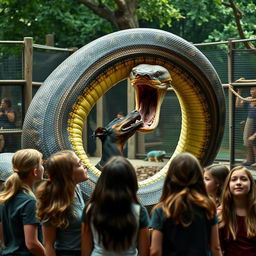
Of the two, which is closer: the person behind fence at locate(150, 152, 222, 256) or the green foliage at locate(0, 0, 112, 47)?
the person behind fence at locate(150, 152, 222, 256)

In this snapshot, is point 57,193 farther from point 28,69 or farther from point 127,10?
point 127,10

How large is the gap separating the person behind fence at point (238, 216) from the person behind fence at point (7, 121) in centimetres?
491

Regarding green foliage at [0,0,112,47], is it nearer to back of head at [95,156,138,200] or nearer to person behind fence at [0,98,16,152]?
person behind fence at [0,98,16,152]

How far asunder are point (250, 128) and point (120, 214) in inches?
191

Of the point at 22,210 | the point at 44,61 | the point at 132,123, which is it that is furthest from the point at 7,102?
the point at 22,210

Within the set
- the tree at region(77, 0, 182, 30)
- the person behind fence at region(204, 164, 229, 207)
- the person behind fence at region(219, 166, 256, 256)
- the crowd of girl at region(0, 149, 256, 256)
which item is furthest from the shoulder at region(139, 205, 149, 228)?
the tree at region(77, 0, 182, 30)

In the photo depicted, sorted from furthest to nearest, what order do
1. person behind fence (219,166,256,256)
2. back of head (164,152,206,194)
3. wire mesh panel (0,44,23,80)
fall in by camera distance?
1. wire mesh panel (0,44,23,80)
2. person behind fence (219,166,256,256)
3. back of head (164,152,206,194)

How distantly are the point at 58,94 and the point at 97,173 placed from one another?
0.89 meters

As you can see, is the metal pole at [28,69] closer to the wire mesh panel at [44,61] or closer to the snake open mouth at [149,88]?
the wire mesh panel at [44,61]

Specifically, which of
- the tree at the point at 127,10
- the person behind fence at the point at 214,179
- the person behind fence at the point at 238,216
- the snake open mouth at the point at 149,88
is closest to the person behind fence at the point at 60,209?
the person behind fence at the point at 238,216

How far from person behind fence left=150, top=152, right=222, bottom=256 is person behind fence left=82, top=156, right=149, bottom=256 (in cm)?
13

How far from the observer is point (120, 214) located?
10.6 feet

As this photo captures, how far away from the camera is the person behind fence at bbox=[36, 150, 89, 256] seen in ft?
11.5

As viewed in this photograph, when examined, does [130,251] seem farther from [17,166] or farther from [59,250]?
[17,166]
